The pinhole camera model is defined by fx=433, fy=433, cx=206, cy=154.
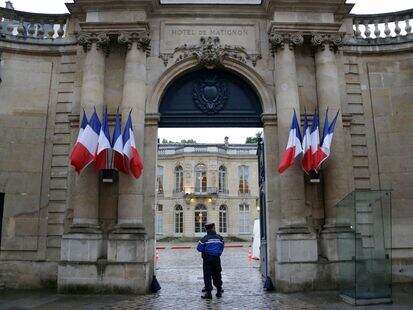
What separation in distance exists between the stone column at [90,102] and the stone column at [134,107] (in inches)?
21.1

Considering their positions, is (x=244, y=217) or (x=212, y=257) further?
(x=244, y=217)

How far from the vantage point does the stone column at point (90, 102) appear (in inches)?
364

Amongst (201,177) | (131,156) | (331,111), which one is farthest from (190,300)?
(201,177)

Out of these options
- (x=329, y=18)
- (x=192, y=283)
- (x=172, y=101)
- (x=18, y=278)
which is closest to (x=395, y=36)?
(x=329, y=18)

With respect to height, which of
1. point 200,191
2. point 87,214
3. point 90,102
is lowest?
point 87,214

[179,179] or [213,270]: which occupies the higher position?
[179,179]

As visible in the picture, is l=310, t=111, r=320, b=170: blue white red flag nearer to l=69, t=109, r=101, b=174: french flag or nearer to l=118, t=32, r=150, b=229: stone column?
l=118, t=32, r=150, b=229: stone column

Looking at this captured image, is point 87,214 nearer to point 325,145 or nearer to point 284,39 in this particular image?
point 325,145

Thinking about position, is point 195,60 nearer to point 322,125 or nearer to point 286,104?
point 286,104

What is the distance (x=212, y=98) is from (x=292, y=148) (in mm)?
2673

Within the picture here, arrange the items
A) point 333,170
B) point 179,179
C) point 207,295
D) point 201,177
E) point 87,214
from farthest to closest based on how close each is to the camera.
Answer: point 179,179, point 201,177, point 333,170, point 87,214, point 207,295

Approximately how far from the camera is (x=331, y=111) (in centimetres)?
985

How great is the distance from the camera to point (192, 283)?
10.2 meters

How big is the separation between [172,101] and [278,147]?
2869 millimetres
